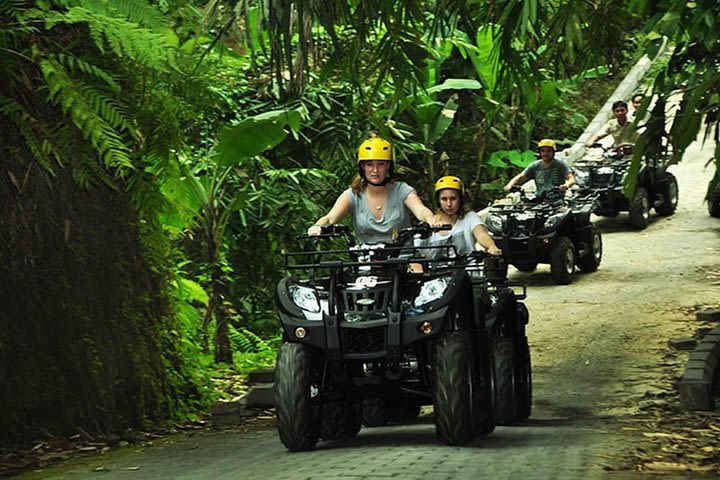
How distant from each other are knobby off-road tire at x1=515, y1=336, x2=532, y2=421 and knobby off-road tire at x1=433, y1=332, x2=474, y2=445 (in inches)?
78.2

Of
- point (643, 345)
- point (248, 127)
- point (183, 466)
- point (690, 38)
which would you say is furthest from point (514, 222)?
point (183, 466)

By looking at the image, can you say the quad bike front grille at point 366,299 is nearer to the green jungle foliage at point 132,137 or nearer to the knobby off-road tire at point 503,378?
the green jungle foliage at point 132,137

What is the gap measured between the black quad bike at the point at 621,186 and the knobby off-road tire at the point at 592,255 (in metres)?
1.18

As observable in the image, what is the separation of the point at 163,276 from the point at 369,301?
307 cm

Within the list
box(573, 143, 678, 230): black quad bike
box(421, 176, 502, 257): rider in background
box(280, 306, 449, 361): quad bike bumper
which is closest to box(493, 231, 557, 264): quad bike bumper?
box(573, 143, 678, 230): black quad bike

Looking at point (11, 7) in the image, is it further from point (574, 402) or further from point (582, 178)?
point (582, 178)

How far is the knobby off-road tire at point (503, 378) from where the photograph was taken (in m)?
10.3

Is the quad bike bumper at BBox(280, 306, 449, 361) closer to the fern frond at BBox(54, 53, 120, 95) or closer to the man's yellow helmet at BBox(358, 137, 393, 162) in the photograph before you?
the man's yellow helmet at BBox(358, 137, 393, 162)

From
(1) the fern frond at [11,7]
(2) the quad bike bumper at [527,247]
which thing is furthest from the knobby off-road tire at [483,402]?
(2) the quad bike bumper at [527,247]

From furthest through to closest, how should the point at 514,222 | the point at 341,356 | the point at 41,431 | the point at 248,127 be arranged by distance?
the point at 514,222
the point at 248,127
the point at 41,431
the point at 341,356

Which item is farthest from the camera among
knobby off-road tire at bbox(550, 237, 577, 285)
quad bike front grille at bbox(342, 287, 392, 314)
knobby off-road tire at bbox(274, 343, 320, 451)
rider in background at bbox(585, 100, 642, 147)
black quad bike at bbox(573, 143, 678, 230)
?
black quad bike at bbox(573, 143, 678, 230)

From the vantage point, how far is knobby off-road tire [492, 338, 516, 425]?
10258 millimetres

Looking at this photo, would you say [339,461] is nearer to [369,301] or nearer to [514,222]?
[369,301]

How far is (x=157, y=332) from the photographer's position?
1127 cm
